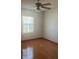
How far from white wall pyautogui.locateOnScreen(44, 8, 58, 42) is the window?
1233 millimetres

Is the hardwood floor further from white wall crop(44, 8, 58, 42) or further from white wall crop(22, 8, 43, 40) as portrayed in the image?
white wall crop(22, 8, 43, 40)

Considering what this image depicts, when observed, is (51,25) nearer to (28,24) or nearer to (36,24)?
(36,24)

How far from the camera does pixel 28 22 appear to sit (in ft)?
20.6

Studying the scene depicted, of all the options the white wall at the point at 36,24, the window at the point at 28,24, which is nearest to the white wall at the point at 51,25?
the white wall at the point at 36,24

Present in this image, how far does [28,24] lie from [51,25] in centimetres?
195

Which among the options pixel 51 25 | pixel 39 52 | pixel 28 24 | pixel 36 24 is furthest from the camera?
pixel 36 24

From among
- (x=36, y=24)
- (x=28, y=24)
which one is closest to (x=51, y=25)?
(x=36, y=24)

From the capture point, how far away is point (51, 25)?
581 centimetres

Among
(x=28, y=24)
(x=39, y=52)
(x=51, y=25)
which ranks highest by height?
(x=28, y=24)

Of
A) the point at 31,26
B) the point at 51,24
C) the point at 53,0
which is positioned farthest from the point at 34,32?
the point at 53,0

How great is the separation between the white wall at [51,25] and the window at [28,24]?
1.23m

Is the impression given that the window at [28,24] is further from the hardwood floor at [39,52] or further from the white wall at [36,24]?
the hardwood floor at [39,52]

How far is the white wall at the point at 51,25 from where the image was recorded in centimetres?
534
